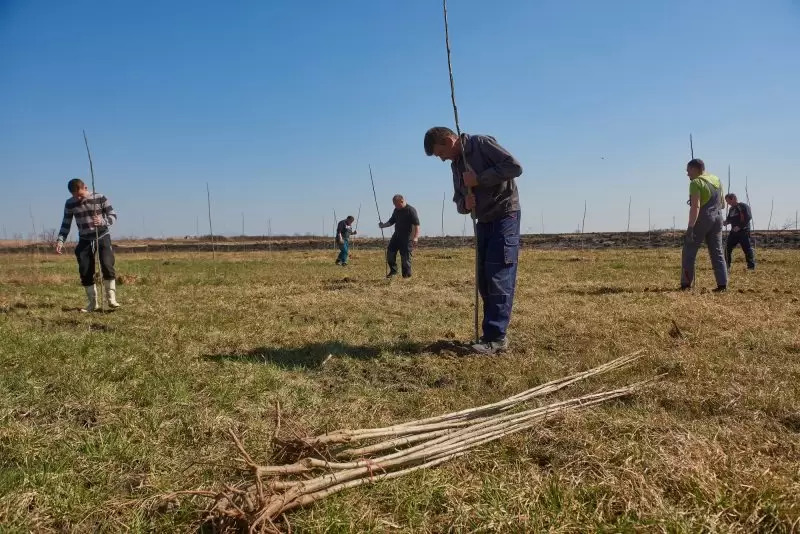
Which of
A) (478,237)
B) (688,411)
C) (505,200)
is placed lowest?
(688,411)

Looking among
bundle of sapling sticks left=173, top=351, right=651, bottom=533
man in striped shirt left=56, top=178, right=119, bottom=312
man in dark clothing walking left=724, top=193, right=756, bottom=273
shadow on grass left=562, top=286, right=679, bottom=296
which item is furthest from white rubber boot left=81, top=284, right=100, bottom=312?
man in dark clothing walking left=724, top=193, right=756, bottom=273

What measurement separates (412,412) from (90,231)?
5.73 m

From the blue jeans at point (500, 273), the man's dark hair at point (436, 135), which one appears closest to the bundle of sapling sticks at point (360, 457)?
the blue jeans at point (500, 273)

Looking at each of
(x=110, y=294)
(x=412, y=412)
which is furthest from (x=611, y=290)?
(x=110, y=294)

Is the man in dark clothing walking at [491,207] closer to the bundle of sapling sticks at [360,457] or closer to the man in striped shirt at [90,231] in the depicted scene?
the bundle of sapling sticks at [360,457]

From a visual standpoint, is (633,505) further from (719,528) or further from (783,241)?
(783,241)

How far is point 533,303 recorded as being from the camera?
262 inches

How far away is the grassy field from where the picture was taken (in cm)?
177

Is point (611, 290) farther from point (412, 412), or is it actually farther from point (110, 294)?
point (110, 294)

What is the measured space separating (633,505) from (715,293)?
6335 millimetres

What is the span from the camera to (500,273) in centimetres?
416

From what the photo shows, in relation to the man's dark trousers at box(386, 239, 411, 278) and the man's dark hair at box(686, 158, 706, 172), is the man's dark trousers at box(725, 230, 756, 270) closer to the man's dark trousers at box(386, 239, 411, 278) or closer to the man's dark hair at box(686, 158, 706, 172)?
the man's dark hair at box(686, 158, 706, 172)

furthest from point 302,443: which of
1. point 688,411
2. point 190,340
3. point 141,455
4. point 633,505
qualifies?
point 190,340

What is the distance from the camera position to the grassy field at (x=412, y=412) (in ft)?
5.82
